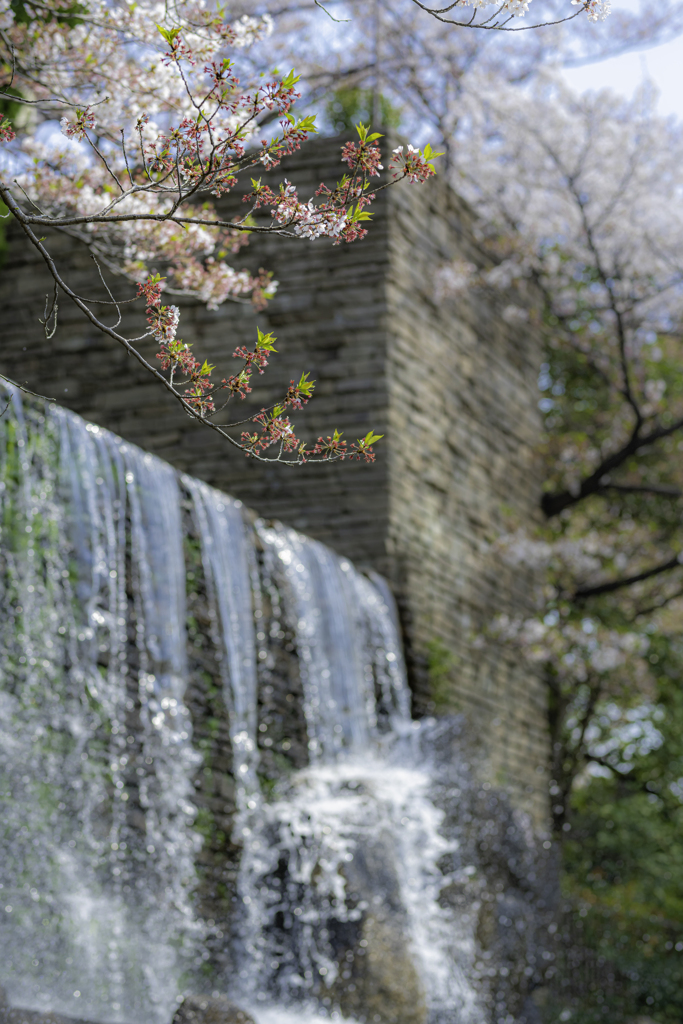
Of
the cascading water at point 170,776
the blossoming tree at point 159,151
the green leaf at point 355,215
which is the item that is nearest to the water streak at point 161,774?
the cascading water at point 170,776

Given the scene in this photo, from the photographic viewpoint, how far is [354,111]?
313 inches

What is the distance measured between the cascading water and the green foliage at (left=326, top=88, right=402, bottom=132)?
329 cm

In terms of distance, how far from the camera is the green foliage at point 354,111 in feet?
25.8

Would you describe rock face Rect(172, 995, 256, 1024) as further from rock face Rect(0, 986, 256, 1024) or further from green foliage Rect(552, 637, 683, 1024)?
green foliage Rect(552, 637, 683, 1024)

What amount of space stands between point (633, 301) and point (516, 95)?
6.20 ft

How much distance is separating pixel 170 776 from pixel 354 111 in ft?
15.9

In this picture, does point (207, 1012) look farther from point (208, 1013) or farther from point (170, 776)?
point (170, 776)

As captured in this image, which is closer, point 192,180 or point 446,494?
point 192,180

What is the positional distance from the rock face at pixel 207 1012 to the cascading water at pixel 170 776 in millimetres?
574

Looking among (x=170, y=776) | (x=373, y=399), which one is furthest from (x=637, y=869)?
(x=170, y=776)

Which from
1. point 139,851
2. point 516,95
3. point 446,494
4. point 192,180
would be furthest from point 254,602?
point 516,95

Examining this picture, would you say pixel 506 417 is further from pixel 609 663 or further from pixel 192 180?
pixel 192 180

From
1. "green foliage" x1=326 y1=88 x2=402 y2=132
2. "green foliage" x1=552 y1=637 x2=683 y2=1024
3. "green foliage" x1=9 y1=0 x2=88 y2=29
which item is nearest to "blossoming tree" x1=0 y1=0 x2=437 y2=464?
"green foliage" x1=9 y1=0 x2=88 y2=29

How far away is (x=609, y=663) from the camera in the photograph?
8219 millimetres
